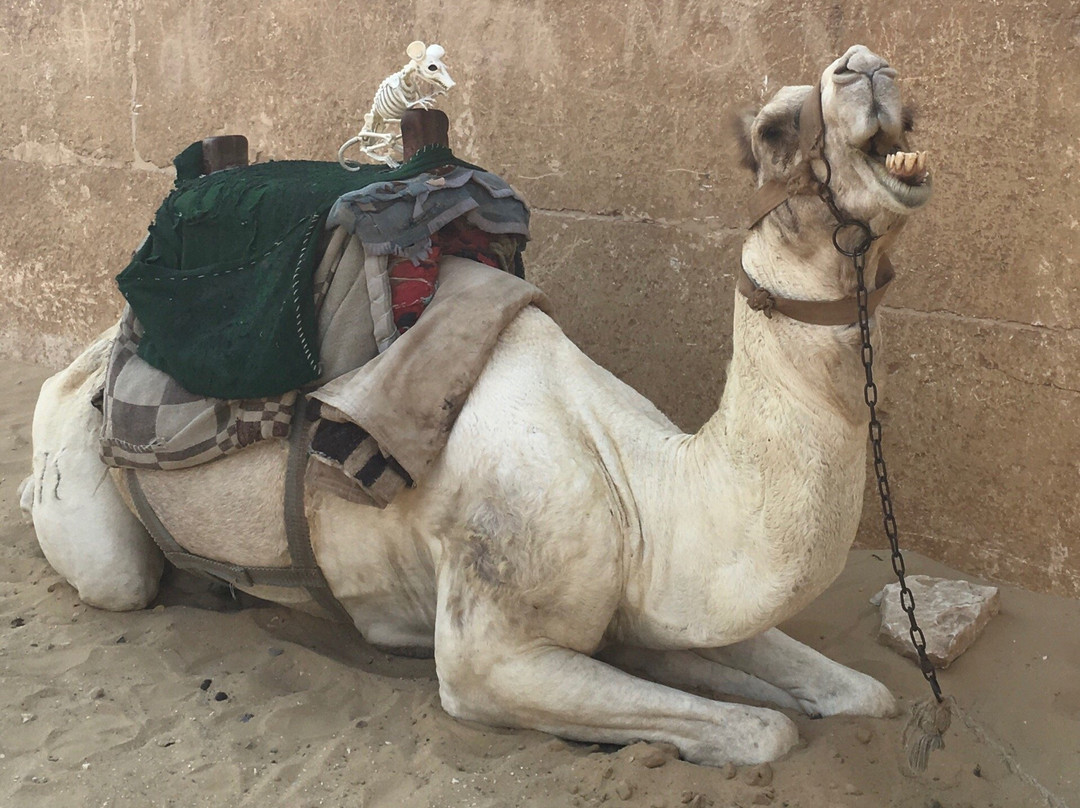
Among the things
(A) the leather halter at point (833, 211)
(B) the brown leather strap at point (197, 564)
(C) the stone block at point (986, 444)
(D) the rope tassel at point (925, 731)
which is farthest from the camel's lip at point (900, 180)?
(B) the brown leather strap at point (197, 564)

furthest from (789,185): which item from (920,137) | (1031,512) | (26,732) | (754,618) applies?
(26,732)

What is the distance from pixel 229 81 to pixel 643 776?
4.20 m

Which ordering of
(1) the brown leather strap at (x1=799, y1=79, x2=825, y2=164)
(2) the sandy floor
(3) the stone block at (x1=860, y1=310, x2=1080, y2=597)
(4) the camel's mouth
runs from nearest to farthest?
(4) the camel's mouth
(1) the brown leather strap at (x1=799, y1=79, x2=825, y2=164)
(2) the sandy floor
(3) the stone block at (x1=860, y1=310, x2=1080, y2=597)

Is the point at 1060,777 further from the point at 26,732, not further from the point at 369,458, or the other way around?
the point at 26,732

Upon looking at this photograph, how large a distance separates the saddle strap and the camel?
4 cm

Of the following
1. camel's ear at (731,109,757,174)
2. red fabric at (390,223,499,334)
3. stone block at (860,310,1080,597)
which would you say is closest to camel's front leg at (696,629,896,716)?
stone block at (860,310,1080,597)

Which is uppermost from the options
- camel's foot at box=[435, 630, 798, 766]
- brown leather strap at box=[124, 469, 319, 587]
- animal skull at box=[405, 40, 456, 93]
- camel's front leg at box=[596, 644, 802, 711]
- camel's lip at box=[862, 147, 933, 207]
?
animal skull at box=[405, 40, 456, 93]

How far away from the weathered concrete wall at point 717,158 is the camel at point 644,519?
113cm

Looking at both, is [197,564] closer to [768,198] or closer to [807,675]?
[807,675]

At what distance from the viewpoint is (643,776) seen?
2.91 meters

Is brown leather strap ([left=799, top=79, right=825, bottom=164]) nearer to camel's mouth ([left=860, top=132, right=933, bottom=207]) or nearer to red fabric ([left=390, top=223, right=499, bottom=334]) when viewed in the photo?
camel's mouth ([left=860, top=132, right=933, bottom=207])

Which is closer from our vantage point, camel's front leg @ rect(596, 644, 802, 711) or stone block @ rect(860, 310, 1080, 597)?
camel's front leg @ rect(596, 644, 802, 711)

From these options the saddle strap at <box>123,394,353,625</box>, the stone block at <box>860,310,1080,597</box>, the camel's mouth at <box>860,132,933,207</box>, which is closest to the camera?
the camel's mouth at <box>860,132,933,207</box>

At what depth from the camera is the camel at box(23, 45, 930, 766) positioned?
265 cm
